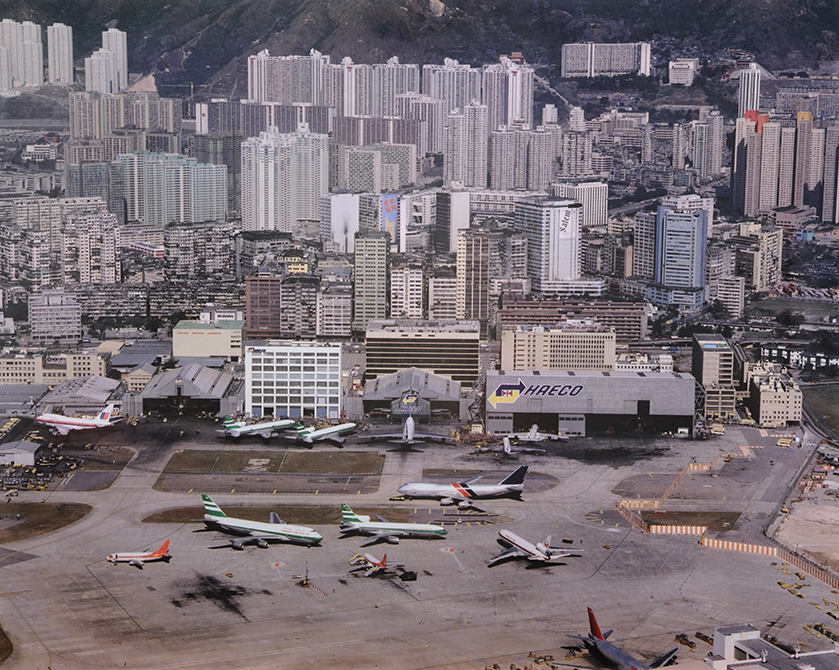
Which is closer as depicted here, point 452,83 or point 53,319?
point 53,319

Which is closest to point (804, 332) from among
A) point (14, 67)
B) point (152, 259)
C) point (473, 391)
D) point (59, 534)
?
point (473, 391)

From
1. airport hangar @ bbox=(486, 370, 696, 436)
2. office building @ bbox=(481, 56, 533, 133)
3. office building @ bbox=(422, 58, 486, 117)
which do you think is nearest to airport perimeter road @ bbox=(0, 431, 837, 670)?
airport hangar @ bbox=(486, 370, 696, 436)

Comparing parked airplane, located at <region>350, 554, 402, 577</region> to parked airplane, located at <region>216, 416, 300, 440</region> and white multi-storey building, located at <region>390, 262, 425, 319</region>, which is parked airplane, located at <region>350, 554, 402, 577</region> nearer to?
parked airplane, located at <region>216, 416, 300, 440</region>

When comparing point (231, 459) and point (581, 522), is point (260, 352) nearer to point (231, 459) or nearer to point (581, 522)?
point (231, 459)

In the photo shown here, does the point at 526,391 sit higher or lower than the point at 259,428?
higher

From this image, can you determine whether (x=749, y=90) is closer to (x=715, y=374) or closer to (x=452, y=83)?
(x=452, y=83)

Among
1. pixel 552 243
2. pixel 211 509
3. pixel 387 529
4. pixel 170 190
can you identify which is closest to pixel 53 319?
pixel 170 190

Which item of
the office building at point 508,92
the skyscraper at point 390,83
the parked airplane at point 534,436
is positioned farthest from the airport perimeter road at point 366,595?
the skyscraper at point 390,83
